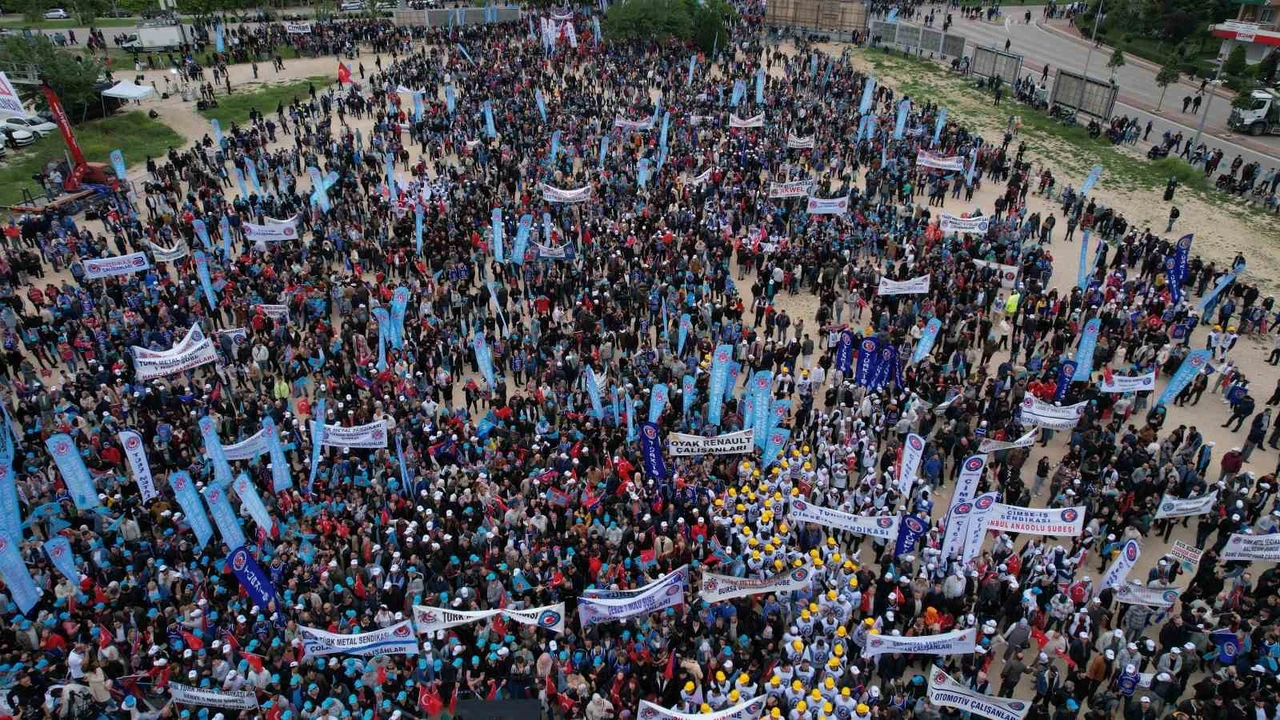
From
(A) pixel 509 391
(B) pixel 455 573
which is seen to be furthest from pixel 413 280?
(B) pixel 455 573

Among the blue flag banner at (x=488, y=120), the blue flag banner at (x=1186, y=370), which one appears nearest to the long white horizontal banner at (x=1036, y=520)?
the blue flag banner at (x=1186, y=370)

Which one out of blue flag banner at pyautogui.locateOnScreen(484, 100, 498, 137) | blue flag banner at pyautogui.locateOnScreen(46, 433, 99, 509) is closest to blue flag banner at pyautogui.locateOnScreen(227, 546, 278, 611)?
blue flag banner at pyautogui.locateOnScreen(46, 433, 99, 509)

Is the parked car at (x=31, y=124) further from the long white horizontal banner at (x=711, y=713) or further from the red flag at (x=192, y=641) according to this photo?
the long white horizontal banner at (x=711, y=713)

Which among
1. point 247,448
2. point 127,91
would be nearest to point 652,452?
point 247,448

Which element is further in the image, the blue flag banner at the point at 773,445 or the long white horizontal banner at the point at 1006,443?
the long white horizontal banner at the point at 1006,443

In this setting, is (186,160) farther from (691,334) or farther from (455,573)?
(455,573)

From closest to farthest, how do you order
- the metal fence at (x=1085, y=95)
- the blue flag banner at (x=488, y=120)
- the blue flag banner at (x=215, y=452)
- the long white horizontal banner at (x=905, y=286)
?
the blue flag banner at (x=215, y=452) < the long white horizontal banner at (x=905, y=286) < the blue flag banner at (x=488, y=120) < the metal fence at (x=1085, y=95)

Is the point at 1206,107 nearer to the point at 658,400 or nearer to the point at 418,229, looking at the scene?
the point at 658,400
